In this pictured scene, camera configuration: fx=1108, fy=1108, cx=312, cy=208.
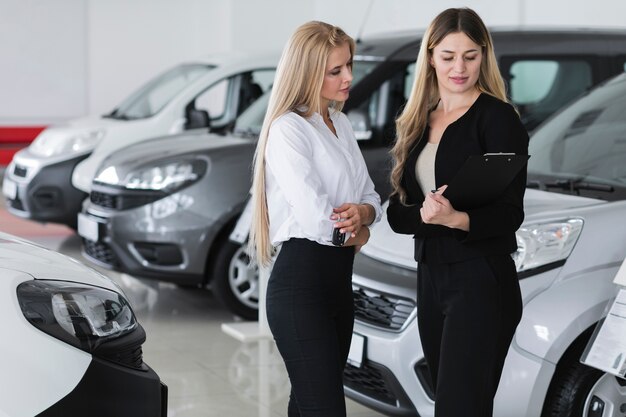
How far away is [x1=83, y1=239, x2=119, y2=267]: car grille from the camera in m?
A: 6.60

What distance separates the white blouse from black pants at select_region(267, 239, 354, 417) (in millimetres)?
61

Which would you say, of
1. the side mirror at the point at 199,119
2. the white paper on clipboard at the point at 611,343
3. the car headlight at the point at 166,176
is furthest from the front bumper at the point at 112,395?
the side mirror at the point at 199,119

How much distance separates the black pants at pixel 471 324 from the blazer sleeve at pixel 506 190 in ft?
0.31

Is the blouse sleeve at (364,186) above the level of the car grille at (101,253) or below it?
above

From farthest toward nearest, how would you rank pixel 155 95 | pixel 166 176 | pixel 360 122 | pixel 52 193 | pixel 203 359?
pixel 155 95, pixel 52 193, pixel 166 176, pixel 360 122, pixel 203 359

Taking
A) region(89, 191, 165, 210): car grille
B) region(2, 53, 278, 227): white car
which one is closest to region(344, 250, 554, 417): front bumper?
region(89, 191, 165, 210): car grille

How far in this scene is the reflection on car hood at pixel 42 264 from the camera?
288 cm

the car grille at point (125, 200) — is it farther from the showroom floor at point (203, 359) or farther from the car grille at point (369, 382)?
the car grille at point (369, 382)

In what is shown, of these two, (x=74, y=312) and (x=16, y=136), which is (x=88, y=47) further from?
(x=74, y=312)

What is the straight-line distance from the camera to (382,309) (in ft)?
12.7

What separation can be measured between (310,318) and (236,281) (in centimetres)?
361

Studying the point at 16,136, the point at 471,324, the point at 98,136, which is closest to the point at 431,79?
the point at 471,324

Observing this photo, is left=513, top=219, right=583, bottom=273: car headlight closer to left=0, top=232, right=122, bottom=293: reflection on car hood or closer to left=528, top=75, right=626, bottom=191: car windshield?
left=528, top=75, right=626, bottom=191: car windshield

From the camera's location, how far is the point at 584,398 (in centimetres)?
359
